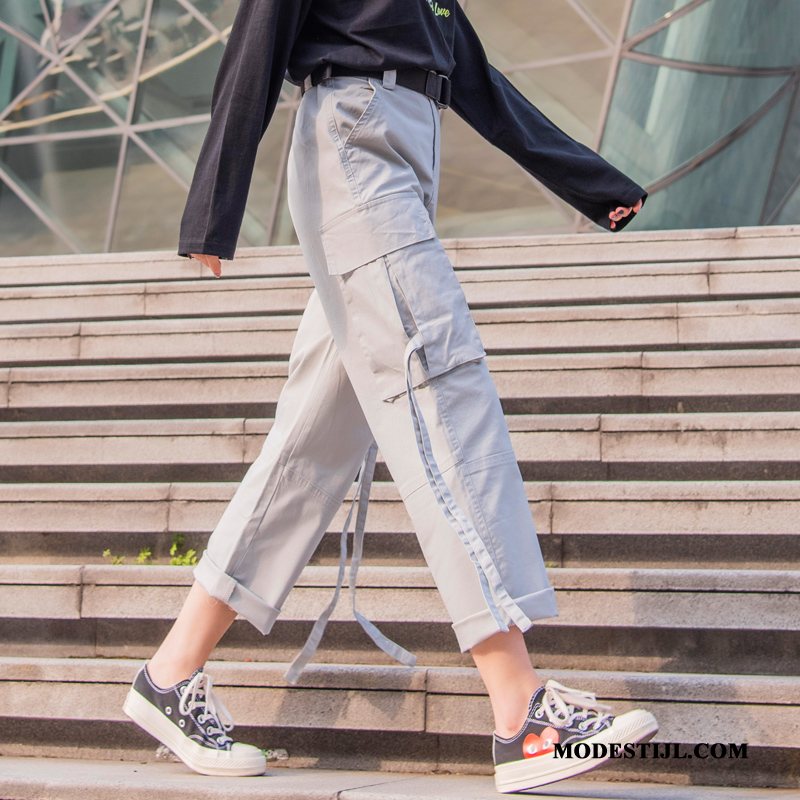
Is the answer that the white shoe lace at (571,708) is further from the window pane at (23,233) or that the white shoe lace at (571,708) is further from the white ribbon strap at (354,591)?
the window pane at (23,233)

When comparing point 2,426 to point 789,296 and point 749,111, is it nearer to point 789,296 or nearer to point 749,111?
point 789,296

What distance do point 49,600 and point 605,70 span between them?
876 centimetres

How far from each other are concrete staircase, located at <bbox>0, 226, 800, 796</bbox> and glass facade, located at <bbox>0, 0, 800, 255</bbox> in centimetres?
472

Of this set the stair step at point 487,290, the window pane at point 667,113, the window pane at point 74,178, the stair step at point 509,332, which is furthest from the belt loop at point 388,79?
the window pane at point 74,178

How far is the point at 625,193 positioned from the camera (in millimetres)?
2846

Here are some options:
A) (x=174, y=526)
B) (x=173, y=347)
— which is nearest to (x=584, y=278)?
(x=173, y=347)

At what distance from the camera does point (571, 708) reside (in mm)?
2285

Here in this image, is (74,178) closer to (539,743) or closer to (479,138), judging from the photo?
(479,138)

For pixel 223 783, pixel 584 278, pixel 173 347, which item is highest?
pixel 584 278

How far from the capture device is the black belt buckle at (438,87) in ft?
8.44

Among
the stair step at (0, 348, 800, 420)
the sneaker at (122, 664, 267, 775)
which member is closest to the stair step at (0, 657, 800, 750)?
the sneaker at (122, 664, 267, 775)

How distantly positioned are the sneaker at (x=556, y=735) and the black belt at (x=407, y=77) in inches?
49.6

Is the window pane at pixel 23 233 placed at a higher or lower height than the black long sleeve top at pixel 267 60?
higher

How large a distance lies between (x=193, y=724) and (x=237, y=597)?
0.92ft
